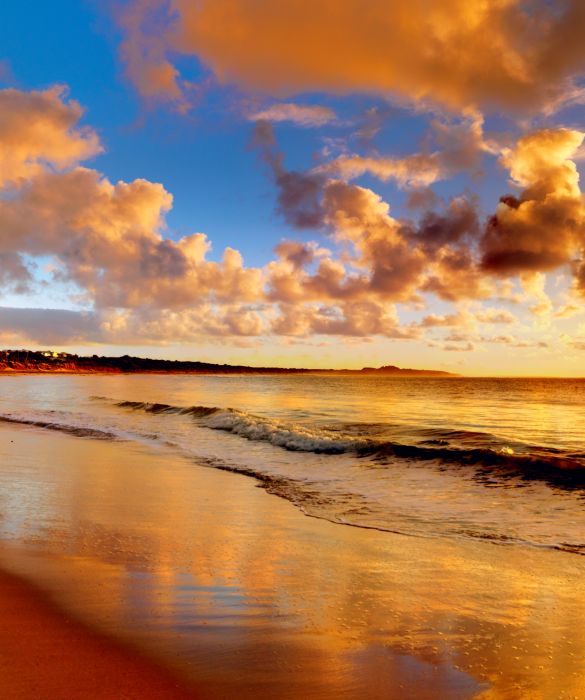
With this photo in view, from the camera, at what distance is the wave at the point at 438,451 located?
14.7m

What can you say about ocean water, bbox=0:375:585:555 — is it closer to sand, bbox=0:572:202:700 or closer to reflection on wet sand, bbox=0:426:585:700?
reflection on wet sand, bbox=0:426:585:700

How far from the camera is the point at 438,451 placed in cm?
1773

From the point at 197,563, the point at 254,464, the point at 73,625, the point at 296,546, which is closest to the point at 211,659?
the point at 73,625

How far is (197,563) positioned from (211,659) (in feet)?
8.14

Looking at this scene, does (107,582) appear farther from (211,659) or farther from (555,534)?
(555,534)

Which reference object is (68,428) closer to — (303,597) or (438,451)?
(438,451)

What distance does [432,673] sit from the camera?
404 centimetres

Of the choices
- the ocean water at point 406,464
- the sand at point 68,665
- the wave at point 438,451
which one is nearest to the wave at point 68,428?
the ocean water at point 406,464

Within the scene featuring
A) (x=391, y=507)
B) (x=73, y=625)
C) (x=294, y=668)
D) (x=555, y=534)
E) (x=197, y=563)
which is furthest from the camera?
(x=391, y=507)

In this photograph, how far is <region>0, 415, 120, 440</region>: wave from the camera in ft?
70.5

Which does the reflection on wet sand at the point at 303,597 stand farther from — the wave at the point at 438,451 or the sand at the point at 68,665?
the wave at the point at 438,451

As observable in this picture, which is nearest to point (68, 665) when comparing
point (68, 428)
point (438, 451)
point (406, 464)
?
point (406, 464)

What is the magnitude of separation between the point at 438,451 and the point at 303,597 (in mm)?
13110

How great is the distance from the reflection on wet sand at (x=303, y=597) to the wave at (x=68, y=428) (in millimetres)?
11813
